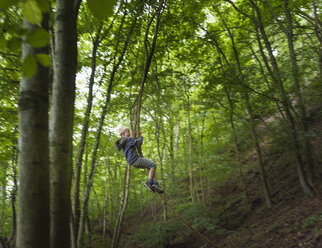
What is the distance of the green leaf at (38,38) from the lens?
22.5 inches

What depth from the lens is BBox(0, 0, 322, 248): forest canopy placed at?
1.19m

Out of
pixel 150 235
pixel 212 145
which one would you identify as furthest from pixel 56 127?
pixel 150 235

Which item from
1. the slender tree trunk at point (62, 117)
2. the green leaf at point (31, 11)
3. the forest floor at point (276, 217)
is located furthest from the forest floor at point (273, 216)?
the green leaf at point (31, 11)

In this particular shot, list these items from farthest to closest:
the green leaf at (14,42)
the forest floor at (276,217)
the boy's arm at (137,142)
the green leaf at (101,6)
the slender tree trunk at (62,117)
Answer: the forest floor at (276,217) < the boy's arm at (137,142) < the slender tree trunk at (62,117) < the green leaf at (14,42) < the green leaf at (101,6)

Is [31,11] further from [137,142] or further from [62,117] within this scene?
[137,142]

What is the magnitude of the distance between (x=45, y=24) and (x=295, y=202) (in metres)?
7.30

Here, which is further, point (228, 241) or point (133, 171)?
point (133, 171)

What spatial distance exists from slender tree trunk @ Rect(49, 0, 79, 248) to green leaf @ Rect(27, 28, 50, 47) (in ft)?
3.68

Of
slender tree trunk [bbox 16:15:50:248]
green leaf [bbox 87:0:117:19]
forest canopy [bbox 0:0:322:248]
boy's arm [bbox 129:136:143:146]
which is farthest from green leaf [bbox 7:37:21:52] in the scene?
boy's arm [bbox 129:136:143:146]

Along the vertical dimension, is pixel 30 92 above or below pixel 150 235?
above

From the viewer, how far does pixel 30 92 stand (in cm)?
121

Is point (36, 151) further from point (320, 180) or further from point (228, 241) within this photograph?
point (320, 180)

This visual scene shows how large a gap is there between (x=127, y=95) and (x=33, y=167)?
19.9 feet

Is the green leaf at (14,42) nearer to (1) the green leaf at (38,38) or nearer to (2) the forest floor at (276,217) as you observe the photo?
(1) the green leaf at (38,38)
